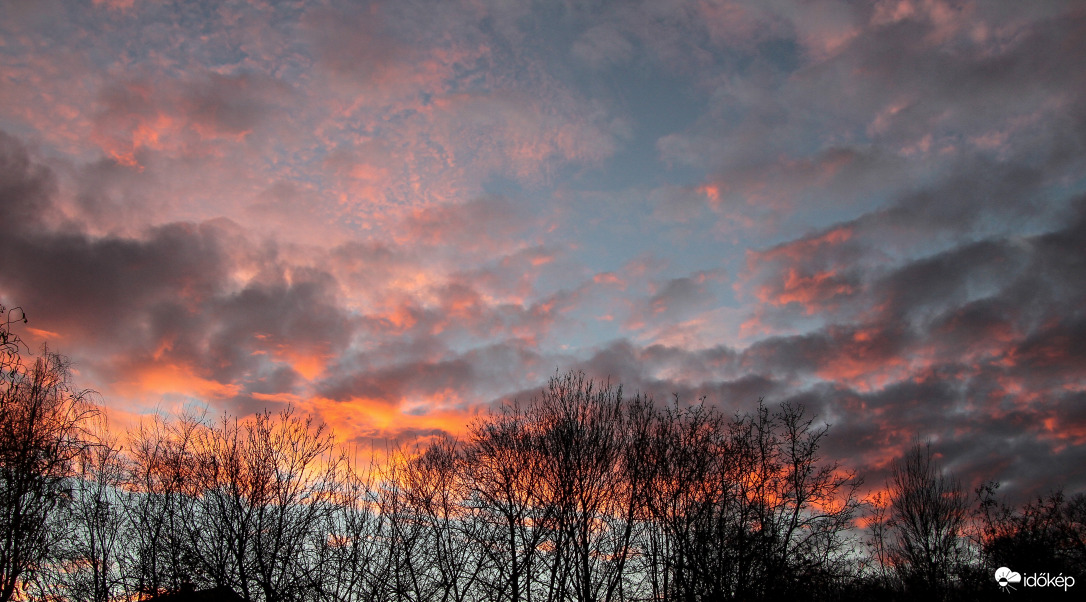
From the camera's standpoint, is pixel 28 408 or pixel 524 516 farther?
pixel 524 516

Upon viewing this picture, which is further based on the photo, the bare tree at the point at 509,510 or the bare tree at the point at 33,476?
the bare tree at the point at 509,510

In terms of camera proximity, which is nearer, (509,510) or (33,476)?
(33,476)

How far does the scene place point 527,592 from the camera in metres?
27.8

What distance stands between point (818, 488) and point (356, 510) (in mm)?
21919

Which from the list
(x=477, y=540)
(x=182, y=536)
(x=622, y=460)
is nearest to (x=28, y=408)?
(x=182, y=536)

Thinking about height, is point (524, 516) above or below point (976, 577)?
above

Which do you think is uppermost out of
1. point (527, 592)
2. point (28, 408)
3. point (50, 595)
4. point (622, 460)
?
point (28, 408)

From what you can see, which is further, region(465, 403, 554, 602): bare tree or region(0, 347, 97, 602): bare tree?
region(465, 403, 554, 602): bare tree

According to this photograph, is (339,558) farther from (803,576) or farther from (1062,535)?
(1062,535)

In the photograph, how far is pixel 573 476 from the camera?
91.2 feet

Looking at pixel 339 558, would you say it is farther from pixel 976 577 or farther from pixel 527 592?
pixel 976 577

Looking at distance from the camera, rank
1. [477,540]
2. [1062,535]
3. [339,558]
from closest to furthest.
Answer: [339,558] < [477,540] < [1062,535]

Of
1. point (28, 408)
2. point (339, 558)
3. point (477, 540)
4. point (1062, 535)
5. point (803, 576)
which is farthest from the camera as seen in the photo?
point (1062, 535)

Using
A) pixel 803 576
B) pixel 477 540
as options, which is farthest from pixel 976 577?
pixel 477 540
